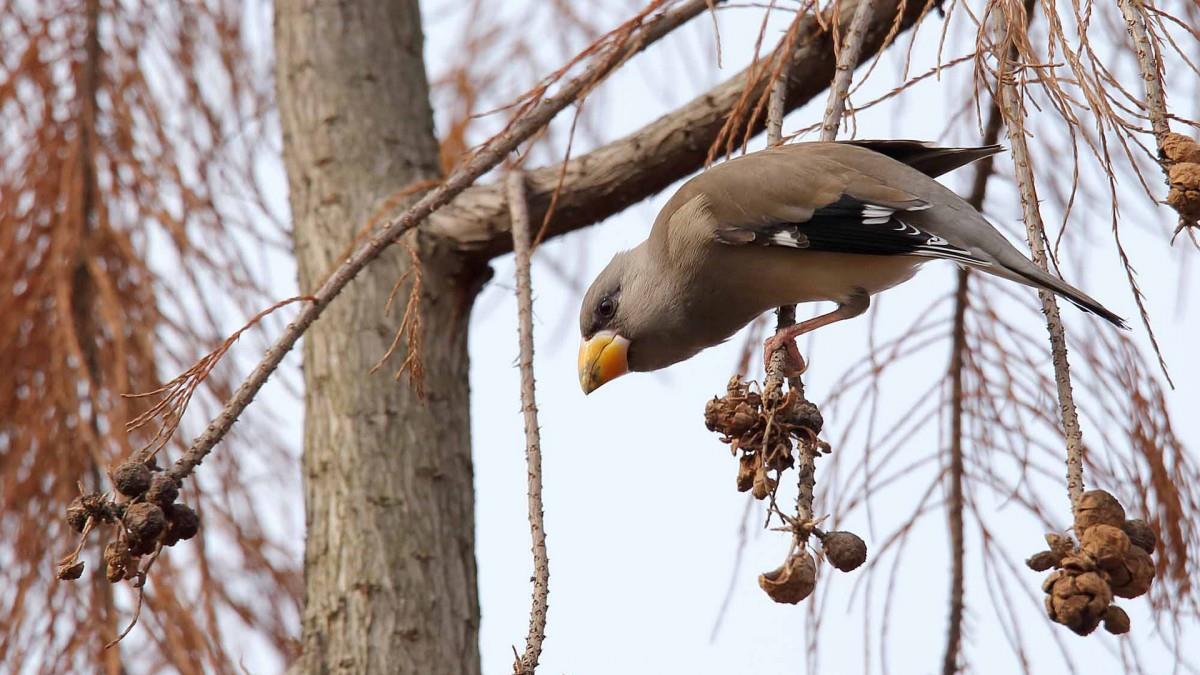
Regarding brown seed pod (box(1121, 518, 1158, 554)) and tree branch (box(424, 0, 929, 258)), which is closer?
brown seed pod (box(1121, 518, 1158, 554))

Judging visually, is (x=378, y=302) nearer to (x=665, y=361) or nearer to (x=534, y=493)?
(x=665, y=361)

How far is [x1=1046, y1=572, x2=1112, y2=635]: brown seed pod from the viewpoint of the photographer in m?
1.74

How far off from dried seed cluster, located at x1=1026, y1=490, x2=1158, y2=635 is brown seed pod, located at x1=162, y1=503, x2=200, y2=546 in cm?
128

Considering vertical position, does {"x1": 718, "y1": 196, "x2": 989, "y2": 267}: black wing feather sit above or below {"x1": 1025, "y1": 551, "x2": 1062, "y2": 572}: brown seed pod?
above

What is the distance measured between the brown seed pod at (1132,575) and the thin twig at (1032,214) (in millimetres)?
180

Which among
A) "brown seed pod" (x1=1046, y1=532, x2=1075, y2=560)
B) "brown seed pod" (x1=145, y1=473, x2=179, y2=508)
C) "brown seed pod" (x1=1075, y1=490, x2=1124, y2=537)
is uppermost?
"brown seed pod" (x1=145, y1=473, x2=179, y2=508)

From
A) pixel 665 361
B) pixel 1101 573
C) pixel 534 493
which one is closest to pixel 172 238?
pixel 665 361

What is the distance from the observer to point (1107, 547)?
1769 millimetres

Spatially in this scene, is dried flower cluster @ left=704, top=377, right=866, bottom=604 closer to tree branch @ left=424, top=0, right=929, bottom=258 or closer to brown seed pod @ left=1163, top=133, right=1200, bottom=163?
brown seed pod @ left=1163, top=133, right=1200, bottom=163

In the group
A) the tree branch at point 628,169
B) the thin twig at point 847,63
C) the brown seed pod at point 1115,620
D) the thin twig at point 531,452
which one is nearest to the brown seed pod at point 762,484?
the thin twig at point 531,452

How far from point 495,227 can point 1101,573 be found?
2.50 meters

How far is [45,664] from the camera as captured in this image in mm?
3637

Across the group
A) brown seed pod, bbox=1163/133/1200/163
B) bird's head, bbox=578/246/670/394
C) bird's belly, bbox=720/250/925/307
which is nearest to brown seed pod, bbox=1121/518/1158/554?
brown seed pod, bbox=1163/133/1200/163

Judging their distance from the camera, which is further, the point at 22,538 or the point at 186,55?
the point at 186,55
